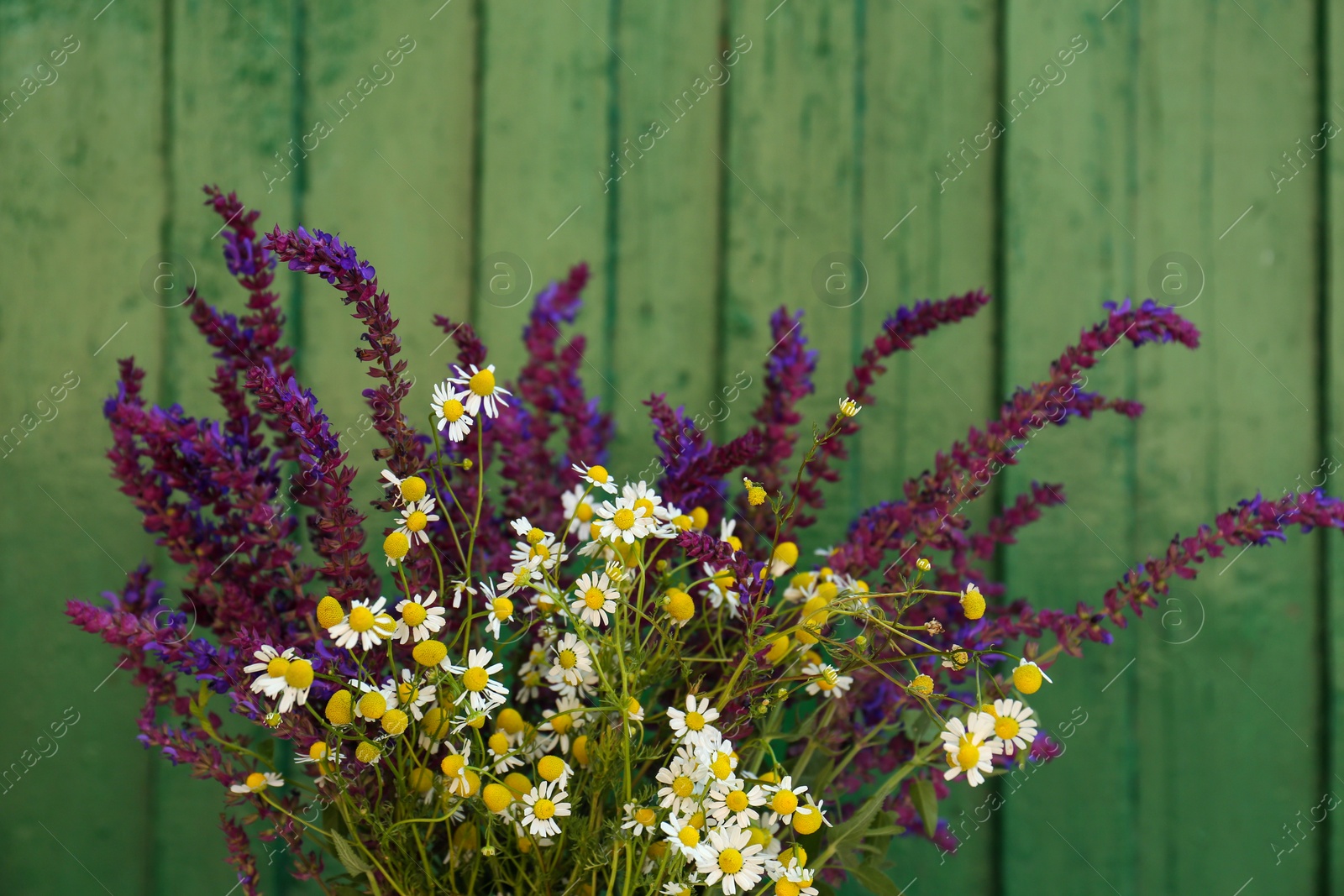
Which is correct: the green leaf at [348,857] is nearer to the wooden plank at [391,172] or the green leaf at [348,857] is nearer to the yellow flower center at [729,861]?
the yellow flower center at [729,861]

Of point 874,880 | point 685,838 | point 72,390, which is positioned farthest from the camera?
point 72,390

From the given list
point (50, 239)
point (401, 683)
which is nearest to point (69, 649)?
point (50, 239)

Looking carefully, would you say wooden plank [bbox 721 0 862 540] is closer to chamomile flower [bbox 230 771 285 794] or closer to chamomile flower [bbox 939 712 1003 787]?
chamomile flower [bbox 939 712 1003 787]

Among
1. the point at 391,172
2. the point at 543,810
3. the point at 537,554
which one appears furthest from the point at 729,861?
the point at 391,172

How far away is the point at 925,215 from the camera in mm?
1018

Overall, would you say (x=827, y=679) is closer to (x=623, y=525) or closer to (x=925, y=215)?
(x=623, y=525)

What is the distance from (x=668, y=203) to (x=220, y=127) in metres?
0.47

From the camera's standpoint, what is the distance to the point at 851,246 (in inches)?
39.9

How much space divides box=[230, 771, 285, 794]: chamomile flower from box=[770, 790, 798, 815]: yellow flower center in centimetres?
33

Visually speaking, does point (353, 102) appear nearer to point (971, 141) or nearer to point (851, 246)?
point (851, 246)

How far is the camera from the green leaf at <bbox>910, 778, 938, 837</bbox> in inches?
26.7

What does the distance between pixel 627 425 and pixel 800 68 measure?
418 mm

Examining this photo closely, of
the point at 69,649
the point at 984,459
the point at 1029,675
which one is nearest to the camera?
the point at 1029,675

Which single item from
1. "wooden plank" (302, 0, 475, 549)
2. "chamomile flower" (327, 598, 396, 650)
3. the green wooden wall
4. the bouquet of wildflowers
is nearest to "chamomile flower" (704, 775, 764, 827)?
the bouquet of wildflowers
